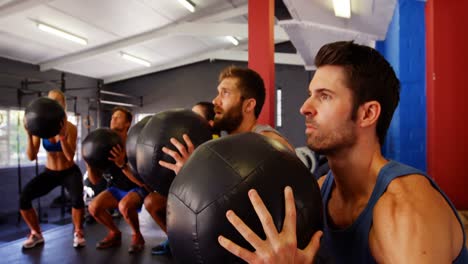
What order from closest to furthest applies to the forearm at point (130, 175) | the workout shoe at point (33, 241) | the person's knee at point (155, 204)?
the person's knee at point (155, 204) < the forearm at point (130, 175) < the workout shoe at point (33, 241)

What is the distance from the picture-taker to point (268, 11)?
2.95 metres

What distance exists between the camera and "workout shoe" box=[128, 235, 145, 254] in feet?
11.0

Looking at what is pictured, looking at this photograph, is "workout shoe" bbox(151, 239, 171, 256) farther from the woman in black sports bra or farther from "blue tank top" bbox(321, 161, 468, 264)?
"blue tank top" bbox(321, 161, 468, 264)

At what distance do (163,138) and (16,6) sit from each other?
462 centimetres

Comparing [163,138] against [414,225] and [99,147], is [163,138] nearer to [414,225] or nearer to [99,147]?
[414,225]

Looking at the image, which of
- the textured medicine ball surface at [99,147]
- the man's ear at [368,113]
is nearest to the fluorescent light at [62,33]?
the textured medicine ball surface at [99,147]

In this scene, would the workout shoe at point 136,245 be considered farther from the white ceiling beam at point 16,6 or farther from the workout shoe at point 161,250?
the white ceiling beam at point 16,6

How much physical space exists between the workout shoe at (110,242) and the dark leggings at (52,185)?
42 centimetres

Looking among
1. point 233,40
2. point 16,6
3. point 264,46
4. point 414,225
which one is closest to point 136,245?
point 264,46

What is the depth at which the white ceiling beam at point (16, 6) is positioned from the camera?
15.7 ft

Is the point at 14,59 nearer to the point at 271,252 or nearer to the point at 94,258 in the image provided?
the point at 94,258

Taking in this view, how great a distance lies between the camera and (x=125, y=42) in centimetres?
727

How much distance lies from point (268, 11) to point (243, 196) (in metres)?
2.45

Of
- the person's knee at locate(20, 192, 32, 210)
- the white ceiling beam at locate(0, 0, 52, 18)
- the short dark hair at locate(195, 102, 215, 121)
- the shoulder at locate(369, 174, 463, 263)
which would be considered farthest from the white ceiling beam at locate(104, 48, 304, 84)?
the shoulder at locate(369, 174, 463, 263)
